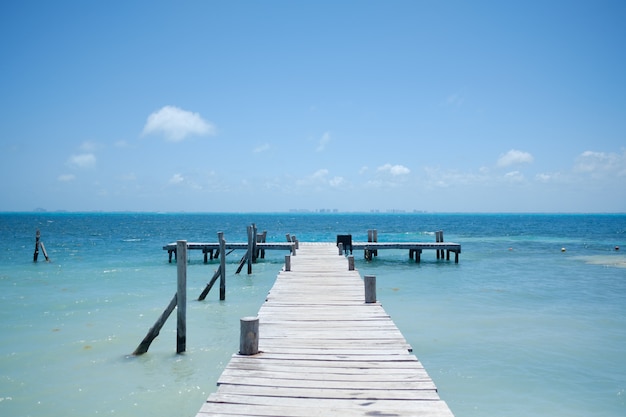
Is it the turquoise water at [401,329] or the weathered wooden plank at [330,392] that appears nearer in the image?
the weathered wooden plank at [330,392]

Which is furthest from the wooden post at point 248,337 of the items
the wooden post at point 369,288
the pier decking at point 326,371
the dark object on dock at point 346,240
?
the dark object on dock at point 346,240

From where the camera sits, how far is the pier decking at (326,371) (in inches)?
189

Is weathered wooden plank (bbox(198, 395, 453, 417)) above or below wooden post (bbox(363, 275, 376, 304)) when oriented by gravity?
below

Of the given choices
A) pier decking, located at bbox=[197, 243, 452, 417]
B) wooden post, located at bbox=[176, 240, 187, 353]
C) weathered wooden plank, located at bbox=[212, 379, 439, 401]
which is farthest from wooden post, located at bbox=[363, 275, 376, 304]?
weathered wooden plank, located at bbox=[212, 379, 439, 401]

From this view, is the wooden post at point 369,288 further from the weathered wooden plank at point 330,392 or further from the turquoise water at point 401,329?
the weathered wooden plank at point 330,392

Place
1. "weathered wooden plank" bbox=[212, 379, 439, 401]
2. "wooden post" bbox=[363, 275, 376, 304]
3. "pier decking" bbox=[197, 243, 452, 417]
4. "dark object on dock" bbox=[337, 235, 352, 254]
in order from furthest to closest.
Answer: "dark object on dock" bbox=[337, 235, 352, 254] < "wooden post" bbox=[363, 275, 376, 304] < "weathered wooden plank" bbox=[212, 379, 439, 401] < "pier decking" bbox=[197, 243, 452, 417]

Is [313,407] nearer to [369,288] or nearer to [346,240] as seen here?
[369,288]

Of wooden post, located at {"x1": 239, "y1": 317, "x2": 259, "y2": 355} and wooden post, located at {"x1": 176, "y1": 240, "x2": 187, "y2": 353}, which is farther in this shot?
wooden post, located at {"x1": 176, "y1": 240, "x2": 187, "y2": 353}

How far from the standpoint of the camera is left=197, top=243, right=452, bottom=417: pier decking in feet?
15.8

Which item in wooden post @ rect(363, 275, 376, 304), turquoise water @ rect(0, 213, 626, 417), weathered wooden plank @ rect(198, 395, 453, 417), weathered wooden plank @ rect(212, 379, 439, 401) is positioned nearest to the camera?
weathered wooden plank @ rect(198, 395, 453, 417)

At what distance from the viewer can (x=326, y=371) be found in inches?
231

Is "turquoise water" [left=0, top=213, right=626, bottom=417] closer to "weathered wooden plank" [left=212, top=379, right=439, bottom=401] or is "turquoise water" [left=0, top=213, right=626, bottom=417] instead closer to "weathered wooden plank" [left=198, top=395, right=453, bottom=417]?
"weathered wooden plank" [left=212, top=379, right=439, bottom=401]

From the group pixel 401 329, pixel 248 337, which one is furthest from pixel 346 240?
pixel 248 337

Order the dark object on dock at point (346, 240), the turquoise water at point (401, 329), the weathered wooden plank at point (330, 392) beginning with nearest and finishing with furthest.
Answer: the weathered wooden plank at point (330, 392), the turquoise water at point (401, 329), the dark object on dock at point (346, 240)
